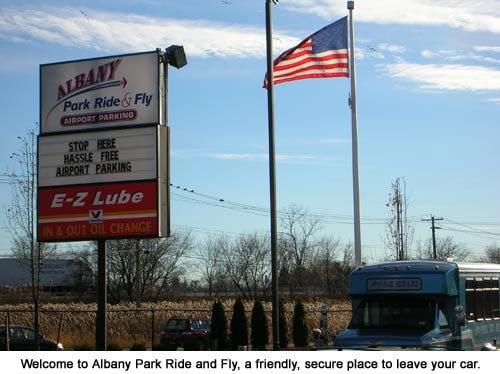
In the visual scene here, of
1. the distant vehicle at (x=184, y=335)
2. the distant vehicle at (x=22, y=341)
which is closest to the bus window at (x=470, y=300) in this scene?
the distant vehicle at (x=22, y=341)

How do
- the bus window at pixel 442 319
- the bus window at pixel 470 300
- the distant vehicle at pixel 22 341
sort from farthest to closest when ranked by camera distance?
the distant vehicle at pixel 22 341, the bus window at pixel 470 300, the bus window at pixel 442 319

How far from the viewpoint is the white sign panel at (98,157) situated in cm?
1731

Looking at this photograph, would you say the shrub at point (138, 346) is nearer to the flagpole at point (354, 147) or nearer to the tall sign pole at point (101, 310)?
the flagpole at point (354, 147)

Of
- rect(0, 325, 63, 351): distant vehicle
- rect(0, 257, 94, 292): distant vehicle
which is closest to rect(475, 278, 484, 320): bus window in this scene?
rect(0, 325, 63, 351): distant vehicle

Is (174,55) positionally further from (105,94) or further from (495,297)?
(495,297)

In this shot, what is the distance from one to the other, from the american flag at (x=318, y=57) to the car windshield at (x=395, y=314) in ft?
25.3

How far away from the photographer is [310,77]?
21953mm

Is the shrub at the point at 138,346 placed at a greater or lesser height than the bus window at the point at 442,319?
lesser

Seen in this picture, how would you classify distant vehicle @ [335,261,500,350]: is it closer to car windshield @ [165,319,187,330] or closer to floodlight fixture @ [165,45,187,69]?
floodlight fixture @ [165,45,187,69]

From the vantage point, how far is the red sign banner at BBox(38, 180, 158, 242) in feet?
56.5
